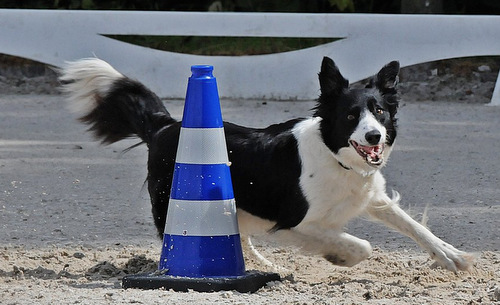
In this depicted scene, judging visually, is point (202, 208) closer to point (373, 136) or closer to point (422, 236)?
point (373, 136)

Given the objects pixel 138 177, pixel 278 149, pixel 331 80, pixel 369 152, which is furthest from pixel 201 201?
pixel 138 177

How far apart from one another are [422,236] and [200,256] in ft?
4.03

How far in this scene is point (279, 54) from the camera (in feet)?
35.3

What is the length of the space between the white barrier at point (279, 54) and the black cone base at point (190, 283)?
20.9 feet

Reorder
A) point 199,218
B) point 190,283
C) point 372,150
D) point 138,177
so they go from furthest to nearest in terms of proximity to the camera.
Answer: point 138,177 → point 372,150 → point 199,218 → point 190,283

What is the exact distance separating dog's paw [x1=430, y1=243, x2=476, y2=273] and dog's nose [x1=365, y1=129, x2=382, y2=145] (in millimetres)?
712

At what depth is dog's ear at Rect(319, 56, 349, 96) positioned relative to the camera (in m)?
4.76

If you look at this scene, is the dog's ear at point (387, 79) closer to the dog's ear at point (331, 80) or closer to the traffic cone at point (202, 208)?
the dog's ear at point (331, 80)

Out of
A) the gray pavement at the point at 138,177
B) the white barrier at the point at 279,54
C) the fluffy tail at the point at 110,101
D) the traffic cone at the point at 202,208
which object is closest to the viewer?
the traffic cone at the point at 202,208

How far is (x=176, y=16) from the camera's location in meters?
11.1

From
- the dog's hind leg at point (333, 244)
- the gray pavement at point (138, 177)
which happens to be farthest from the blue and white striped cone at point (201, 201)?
the gray pavement at point (138, 177)

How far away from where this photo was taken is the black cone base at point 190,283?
421 cm

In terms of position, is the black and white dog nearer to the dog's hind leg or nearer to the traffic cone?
the dog's hind leg

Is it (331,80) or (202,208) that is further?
(331,80)
